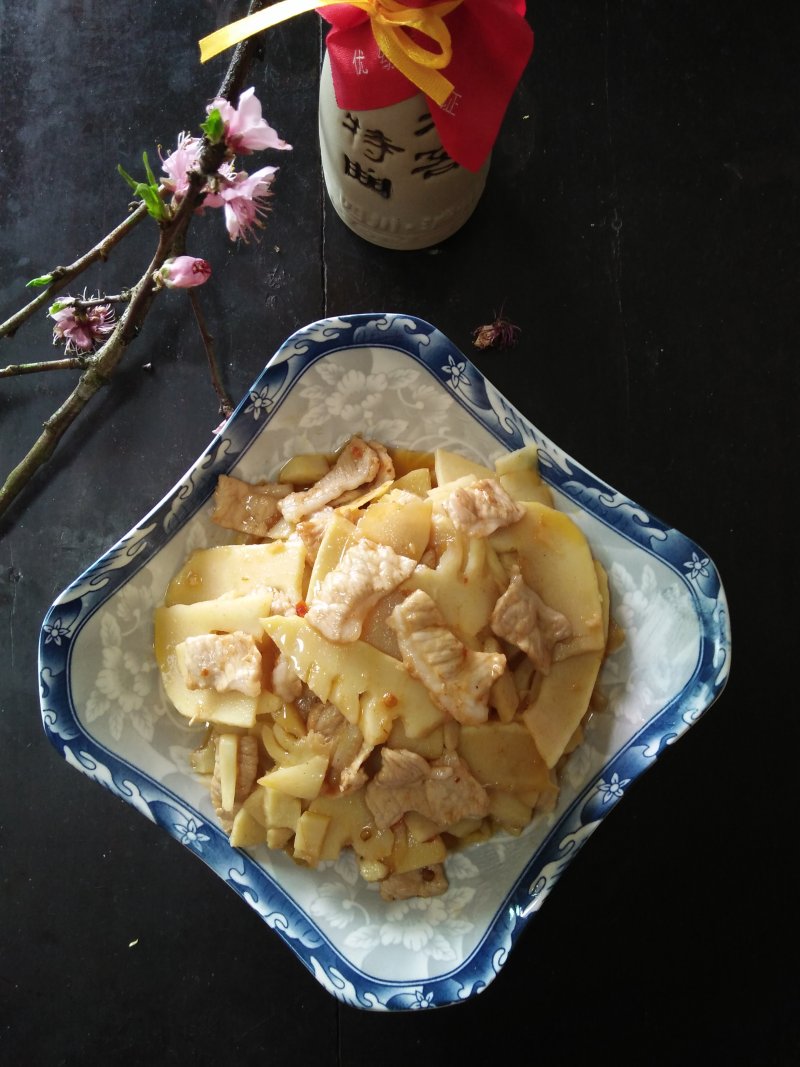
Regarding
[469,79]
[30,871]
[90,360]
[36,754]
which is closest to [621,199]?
[469,79]

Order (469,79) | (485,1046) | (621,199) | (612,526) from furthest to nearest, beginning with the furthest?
1. (621,199)
2. (485,1046)
3. (612,526)
4. (469,79)

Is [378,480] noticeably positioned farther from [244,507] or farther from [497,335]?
[497,335]

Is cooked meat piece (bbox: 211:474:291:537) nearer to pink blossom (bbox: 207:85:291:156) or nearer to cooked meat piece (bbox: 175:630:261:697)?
cooked meat piece (bbox: 175:630:261:697)

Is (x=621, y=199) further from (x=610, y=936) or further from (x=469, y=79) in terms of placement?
(x=610, y=936)

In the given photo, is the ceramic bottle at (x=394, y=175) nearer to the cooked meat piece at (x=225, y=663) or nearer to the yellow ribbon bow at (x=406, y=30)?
the yellow ribbon bow at (x=406, y=30)

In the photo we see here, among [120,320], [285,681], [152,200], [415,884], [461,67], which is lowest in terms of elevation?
[415,884]

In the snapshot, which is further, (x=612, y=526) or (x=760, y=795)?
(x=760, y=795)

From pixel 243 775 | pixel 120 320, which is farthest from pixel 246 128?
pixel 243 775
